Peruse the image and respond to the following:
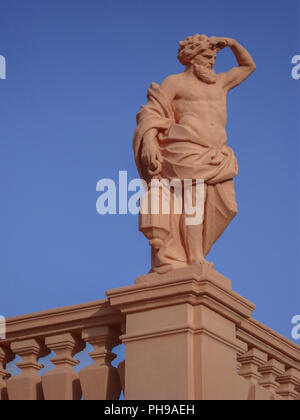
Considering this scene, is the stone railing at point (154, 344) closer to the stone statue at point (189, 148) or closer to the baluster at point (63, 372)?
the baluster at point (63, 372)

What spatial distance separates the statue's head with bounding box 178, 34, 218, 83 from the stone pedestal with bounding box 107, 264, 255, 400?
2.17m

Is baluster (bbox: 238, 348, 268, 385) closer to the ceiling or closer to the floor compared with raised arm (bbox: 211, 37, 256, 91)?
closer to the floor

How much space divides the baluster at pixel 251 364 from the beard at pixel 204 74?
2.70 meters

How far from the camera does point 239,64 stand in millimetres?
8750

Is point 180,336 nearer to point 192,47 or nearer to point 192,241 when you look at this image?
point 192,241

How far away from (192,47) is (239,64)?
0.58 m

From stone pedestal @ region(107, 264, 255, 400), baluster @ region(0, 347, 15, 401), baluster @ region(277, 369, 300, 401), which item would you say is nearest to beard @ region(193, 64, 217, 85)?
stone pedestal @ region(107, 264, 255, 400)

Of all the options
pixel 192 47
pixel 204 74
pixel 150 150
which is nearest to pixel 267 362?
pixel 150 150

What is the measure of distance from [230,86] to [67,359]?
10.5ft

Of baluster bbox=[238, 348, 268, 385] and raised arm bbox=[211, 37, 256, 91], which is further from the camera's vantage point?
raised arm bbox=[211, 37, 256, 91]

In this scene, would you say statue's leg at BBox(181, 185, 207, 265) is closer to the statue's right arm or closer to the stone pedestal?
the stone pedestal

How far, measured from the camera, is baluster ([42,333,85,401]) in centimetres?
750

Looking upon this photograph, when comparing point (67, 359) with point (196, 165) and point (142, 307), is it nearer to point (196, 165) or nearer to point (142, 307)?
point (142, 307)
